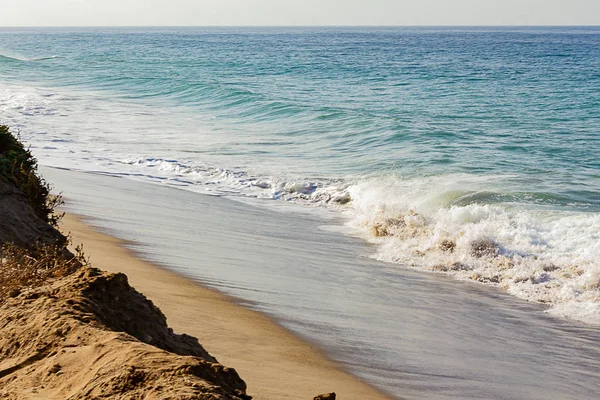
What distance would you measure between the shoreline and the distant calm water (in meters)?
3.32

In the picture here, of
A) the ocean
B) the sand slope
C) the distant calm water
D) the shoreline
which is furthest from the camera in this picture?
the distant calm water

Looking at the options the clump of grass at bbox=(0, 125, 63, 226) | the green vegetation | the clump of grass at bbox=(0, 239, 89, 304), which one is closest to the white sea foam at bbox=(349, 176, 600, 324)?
the clump of grass at bbox=(0, 125, 63, 226)

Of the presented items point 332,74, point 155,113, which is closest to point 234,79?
point 332,74

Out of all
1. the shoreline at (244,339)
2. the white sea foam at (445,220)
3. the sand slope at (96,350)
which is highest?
the sand slope at (96,350)

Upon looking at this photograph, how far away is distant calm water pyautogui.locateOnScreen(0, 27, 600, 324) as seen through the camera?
1076cm

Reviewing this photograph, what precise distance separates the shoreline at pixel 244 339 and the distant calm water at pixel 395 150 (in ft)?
10.9

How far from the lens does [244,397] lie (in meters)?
3.75

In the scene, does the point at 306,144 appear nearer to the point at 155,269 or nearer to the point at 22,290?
the point at 155,269

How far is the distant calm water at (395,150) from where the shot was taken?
10.8 metres

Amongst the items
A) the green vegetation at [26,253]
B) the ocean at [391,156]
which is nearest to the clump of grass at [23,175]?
the green vegetation at [26,253]

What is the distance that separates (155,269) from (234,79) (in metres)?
31.9

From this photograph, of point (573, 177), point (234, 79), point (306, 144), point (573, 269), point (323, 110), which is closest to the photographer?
point (573, 269)

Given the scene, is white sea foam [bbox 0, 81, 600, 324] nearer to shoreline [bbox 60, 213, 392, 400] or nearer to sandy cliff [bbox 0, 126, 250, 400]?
shoreline [bbox 60, 213, 392, 400]

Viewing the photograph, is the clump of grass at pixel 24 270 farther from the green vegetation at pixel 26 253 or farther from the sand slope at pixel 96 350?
the sand slope at pixel 96 350
